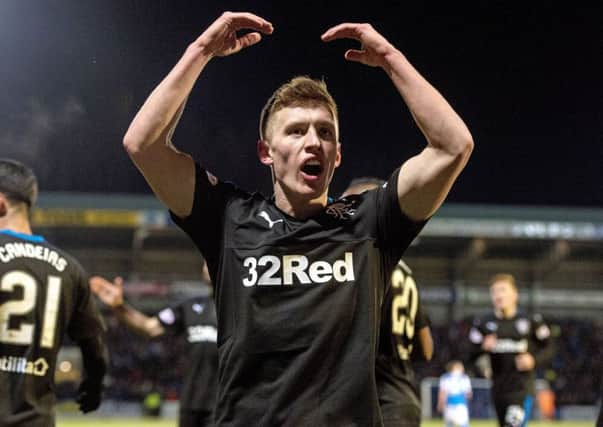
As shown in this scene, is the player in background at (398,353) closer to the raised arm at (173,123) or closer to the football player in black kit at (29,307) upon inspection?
the football player in black kit at (29,307)

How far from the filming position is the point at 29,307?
4418 millimetres

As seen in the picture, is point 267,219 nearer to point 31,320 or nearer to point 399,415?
point 31,320

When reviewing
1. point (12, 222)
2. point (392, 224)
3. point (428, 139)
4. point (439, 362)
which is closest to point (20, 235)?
point (12, 222)

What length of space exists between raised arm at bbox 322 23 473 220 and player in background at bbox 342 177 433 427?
1886 millimetres

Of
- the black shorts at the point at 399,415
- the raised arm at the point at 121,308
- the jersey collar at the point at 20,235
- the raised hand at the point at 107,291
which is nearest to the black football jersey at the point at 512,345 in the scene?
the raised arm at the point at 121,308

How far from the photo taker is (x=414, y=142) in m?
8.78

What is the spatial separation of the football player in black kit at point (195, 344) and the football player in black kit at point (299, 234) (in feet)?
14.5

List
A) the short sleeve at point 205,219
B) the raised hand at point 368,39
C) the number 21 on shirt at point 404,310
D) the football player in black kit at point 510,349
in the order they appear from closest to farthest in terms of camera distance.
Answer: the raised hand at point 368,39 < the short sleeve at point 205,219 < the number 21 on shirt at point 404,310 < the football player in black kit at point 510,349

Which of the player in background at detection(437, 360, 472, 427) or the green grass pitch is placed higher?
the player in background at detection(437, 360, 472, 427)

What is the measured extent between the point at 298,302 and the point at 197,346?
5198mm

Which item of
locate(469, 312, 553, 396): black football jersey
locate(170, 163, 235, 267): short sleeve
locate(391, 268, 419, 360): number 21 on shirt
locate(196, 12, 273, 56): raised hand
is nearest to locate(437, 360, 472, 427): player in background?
locate(469, 312, 553, 396): black football jersey

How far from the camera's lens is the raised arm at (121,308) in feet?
18.7

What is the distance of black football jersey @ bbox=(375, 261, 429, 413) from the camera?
15.9 ft

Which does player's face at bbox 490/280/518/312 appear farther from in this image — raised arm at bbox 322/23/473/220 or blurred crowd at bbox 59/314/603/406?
blurred crowd at bbox 59/314/603/406
